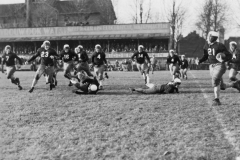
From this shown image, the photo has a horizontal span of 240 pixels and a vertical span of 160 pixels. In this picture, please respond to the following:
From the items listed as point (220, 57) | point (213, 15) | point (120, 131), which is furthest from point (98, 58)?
point (213, 15)

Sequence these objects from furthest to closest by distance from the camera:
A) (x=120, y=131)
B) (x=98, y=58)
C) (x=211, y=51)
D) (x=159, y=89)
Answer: (x=98, y=58) < (x=159, y=89) < (x=211, y=51) < (x=120, y=131)

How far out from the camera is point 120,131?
238 inches

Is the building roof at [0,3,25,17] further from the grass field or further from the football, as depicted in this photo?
the football

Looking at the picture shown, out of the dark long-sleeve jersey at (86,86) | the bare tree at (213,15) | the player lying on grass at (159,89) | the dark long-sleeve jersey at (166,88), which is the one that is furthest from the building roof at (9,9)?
the dark long-sleeve jersey at (166,88)

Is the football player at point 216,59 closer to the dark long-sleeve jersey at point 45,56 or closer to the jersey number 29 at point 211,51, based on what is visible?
the jersey number 29 at point 211,51

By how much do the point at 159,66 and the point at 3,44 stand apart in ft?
86.6

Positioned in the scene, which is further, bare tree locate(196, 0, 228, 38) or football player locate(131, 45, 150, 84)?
bare tree locate(196, 0, 228, 38)

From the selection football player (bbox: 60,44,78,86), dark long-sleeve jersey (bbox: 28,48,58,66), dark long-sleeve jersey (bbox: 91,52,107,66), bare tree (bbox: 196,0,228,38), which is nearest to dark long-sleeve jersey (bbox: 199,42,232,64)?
dark long-sleeve jersey (bbox: 91,52,107,66)

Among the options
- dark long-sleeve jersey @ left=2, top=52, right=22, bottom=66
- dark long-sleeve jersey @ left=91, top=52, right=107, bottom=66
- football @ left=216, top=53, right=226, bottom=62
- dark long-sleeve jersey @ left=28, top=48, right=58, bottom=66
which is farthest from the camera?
dark long-sleeve jersey @ left=91, top=52, right=107, bottom=66

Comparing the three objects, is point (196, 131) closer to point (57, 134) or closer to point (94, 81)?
point (57, 134)

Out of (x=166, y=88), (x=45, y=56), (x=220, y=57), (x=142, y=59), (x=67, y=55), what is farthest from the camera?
(x=142, y=59)

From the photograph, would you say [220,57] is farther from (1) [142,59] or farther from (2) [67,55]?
(2) [67,55]

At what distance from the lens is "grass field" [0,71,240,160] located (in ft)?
15.8

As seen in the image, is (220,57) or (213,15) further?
(213,15)
